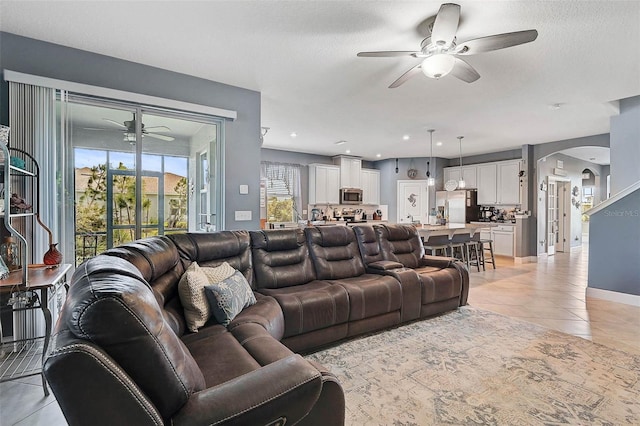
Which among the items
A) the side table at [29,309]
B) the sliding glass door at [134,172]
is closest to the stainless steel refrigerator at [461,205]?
the sliding glass door at [134,172]

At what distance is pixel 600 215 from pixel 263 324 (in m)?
4.90

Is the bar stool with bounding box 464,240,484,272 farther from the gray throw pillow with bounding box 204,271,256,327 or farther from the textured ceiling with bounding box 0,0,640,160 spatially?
the gray throw pillow with bounding box 204,271,256,327

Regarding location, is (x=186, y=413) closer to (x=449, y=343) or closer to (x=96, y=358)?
(x=96, y=358)

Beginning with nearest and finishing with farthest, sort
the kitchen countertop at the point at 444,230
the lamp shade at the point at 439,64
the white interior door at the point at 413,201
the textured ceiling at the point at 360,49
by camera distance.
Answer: the textured ceiling at the point at 360,49 → the lamp shade at the point at 439,64 → the kitchen countertop at the point at 444,230 → the white interior door at the point at 413,201

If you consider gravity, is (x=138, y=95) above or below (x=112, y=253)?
above

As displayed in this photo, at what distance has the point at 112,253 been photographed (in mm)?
1698

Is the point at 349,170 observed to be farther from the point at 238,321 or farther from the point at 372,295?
the point at 238,321

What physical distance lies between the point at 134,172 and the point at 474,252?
6222 mm

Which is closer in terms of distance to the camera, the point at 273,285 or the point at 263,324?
the point at 263,324

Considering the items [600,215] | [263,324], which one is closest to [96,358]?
[263,324]

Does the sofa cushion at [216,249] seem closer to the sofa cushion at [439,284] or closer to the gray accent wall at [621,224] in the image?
the sofa cushion at [439,284]

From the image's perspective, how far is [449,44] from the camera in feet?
7.78

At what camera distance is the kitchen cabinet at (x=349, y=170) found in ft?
28.0

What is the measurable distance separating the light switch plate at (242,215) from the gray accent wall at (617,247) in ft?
15.7
